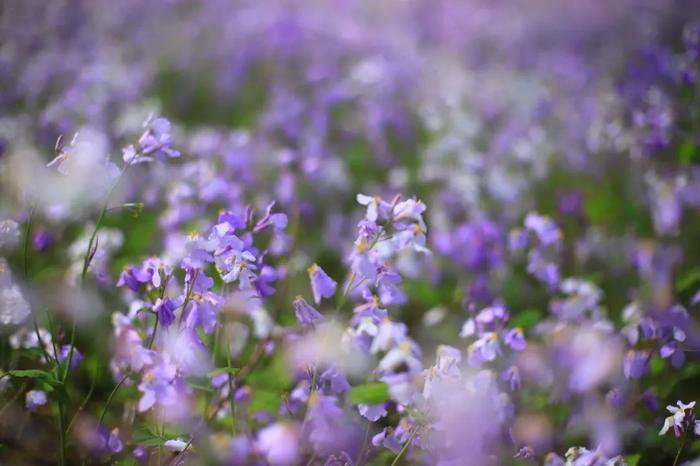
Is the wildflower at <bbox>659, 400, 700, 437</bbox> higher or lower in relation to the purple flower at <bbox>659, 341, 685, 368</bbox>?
higher

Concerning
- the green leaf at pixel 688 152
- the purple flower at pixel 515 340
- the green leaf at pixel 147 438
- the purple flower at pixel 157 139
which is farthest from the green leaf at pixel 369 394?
the green leaf at pixel 688 152

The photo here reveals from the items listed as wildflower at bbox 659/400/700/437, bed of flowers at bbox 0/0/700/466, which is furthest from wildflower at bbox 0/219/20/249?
wildflower at bbox 659/400/700/437

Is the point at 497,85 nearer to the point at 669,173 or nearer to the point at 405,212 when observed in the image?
the point at 669,173

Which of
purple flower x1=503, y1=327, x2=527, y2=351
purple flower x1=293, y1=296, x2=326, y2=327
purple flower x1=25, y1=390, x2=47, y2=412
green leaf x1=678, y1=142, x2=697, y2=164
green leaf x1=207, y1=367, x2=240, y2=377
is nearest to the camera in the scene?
green leaf x1=207, y1=367, x2=240, y2=377

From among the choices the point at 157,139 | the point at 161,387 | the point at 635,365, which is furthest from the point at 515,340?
the point at 157,139

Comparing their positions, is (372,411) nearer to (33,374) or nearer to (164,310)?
(164,310)

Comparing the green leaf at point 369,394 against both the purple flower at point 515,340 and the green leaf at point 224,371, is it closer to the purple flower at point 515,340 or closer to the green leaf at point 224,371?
the green leaf at point 224,371

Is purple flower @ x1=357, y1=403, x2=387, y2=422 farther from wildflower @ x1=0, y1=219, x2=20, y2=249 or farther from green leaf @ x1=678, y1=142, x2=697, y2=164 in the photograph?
green leaf @ x1=678, y1=142, x2=697, y2=164

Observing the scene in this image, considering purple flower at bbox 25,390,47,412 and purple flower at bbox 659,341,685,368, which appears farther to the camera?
purple flower at bbox 659,341,685,368
